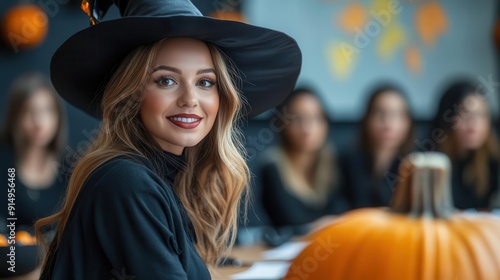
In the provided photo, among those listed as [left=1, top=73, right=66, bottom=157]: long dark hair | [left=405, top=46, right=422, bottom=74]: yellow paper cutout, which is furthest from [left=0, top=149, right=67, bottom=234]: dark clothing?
[left=405, top=46, right=422, bottom=74]: yellow paper cutout

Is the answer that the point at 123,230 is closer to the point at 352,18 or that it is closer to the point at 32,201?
the point at 32,201

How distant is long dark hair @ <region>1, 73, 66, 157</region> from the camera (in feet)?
9.25

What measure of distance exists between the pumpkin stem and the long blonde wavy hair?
254 millimetres

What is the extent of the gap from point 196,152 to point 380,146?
241 cm

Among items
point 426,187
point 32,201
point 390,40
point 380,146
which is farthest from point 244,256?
point 390,40

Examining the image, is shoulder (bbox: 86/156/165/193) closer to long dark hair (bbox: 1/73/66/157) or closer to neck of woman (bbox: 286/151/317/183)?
long dark hair (bbox: 1/73/66/157)

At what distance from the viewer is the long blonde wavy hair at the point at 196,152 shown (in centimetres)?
108

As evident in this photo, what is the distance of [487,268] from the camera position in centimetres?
108

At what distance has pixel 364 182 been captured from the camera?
141 inches

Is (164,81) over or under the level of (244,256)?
over

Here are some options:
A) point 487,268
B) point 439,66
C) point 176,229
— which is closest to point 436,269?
point 487,268

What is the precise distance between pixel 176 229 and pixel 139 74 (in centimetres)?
22

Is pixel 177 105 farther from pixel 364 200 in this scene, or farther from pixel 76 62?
pixel 364 200

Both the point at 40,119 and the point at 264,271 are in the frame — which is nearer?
the point at 264,271
